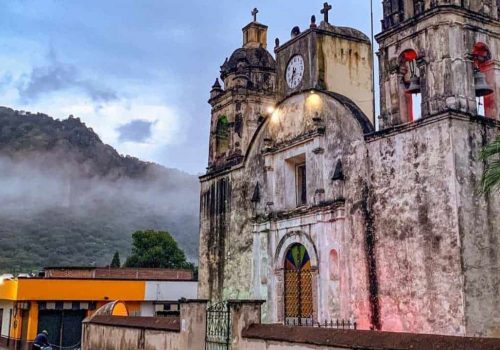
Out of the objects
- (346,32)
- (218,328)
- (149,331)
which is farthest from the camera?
(346,32)

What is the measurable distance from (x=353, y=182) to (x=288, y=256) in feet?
10.1

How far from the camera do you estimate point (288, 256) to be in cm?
1576

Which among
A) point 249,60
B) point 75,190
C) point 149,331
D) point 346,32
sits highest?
point 75,190

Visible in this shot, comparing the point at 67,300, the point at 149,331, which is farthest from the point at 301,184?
the point at 67,300

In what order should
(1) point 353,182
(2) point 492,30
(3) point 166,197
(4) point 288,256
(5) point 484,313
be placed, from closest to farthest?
(5) point 484,313 → (2) point 492,30 → (1) point 353,182 → (4) point 288,256 → (3) point 166,197

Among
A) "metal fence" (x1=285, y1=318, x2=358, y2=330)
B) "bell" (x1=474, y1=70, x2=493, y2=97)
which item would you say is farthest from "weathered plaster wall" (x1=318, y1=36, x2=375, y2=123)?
"metal fence" (x1=285, y1=318, x2=358, y2=330)

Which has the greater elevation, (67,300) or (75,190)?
(75,190)

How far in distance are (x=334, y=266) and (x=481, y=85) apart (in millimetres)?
5175

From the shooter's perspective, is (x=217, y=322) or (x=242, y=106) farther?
(x=242, y=106)

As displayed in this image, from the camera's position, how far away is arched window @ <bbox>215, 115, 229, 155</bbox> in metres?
20.2

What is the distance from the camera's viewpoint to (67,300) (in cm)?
2130

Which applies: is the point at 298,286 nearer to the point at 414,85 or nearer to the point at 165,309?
the point at 414,85

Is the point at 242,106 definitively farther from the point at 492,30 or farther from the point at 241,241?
the point at 492,30

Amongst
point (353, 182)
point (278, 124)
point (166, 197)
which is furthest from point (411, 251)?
point (166, 197)
